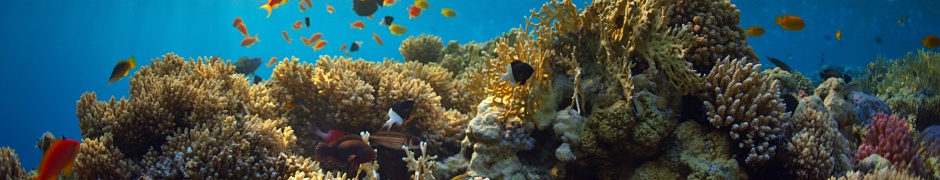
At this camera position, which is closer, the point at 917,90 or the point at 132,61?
the point at 132,61

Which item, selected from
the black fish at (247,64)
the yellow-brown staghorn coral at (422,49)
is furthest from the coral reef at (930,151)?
the black fish at (247,64)

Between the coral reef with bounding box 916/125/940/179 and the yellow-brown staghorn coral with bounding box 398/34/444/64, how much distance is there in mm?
7153

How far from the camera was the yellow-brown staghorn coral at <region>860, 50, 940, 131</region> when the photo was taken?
786cm

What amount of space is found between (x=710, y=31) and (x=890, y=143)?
251cm

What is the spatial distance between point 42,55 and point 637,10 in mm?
71603

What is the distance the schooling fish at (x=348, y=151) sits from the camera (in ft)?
12.0

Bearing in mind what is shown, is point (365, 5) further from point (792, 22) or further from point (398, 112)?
point (792, 22)

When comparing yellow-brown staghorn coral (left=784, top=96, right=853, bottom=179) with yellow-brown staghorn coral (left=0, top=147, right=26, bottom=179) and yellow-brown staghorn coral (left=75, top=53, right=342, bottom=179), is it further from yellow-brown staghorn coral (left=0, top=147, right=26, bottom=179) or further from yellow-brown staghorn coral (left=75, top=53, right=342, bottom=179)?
yellow-brown staghorn coral (left=0, top=147, right=26, bottom=179)

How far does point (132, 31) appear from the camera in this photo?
62.9 m

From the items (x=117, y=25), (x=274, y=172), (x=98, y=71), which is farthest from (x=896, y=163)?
(x=98, y=71)

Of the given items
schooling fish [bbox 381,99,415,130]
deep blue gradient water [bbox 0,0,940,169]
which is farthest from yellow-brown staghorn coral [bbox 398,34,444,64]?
deep blue gradient water [bbox 0,0,940,169]

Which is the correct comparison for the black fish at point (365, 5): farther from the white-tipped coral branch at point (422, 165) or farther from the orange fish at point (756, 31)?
the orange fish at point (756, 31)

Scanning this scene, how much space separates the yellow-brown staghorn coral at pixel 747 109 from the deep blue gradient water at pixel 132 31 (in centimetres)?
2752

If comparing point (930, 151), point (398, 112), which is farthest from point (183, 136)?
point (930, 151)
